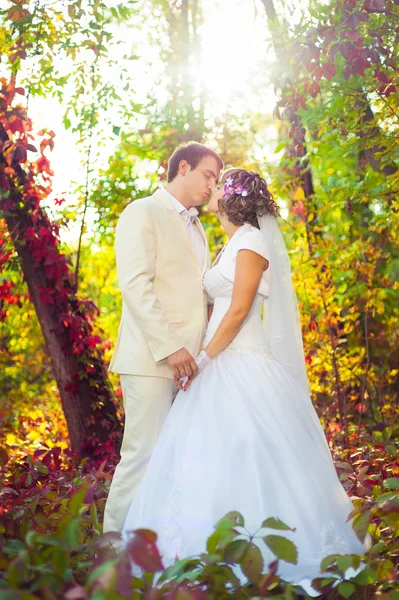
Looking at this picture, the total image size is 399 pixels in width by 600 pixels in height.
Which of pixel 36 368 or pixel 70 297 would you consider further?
pixel 36 368

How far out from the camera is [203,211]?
7.09 meters

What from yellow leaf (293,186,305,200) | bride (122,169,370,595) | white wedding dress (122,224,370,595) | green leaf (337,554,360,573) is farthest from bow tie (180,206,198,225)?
yellow leaf (293,186,305,200)

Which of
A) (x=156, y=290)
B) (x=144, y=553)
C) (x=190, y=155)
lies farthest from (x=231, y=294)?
(x=144, y=553)

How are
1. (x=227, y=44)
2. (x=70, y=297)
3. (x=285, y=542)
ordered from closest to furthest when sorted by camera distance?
(x=285, y=542) < (x=70, y=297) < (x=227, y=44)

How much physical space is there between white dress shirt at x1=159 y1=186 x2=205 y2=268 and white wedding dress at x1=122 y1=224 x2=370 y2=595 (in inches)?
16.4

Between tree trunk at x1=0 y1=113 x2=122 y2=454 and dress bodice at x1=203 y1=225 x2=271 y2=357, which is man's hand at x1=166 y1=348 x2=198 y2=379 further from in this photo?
tree trunk at x1=0 y1=113 x2=122 y2=454

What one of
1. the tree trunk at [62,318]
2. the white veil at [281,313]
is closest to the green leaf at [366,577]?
the white veil at [281,313]

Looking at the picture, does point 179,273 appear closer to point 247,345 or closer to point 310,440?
point 247,345

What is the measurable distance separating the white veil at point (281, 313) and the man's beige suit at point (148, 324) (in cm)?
36

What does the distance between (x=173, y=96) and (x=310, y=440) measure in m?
5.13

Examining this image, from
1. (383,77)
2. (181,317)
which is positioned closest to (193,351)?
(181,317)

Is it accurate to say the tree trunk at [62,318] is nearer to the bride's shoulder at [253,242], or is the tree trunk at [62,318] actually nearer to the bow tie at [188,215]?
the bow tie at [188,215]

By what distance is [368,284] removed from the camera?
20.3 ft

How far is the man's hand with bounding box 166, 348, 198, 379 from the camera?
3.19 meters
